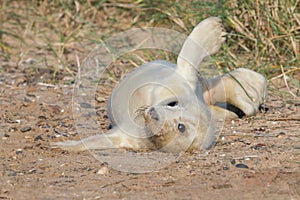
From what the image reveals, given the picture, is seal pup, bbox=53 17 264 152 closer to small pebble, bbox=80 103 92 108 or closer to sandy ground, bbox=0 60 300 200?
sandy ground, bbox=0 60 300 200

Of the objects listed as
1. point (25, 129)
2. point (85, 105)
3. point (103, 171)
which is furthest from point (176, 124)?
point (85, 105)

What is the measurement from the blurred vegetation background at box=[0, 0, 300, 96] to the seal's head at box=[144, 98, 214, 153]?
1.24 metres

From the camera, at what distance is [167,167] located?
3.09 meters

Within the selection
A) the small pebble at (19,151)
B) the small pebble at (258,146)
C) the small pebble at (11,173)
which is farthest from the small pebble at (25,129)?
the small pebble at (258,146)

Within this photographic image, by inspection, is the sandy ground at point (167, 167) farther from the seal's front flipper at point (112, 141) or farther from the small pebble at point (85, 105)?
the small pebble at point (85, 105)

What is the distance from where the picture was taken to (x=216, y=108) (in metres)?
3.83

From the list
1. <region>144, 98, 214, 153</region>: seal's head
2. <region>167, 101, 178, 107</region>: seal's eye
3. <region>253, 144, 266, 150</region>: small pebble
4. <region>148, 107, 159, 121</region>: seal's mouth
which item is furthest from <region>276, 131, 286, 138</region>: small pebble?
<region>148, 107, 159, 121</region>: seal's mouth

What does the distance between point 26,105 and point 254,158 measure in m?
1.75

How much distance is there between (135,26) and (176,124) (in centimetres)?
279

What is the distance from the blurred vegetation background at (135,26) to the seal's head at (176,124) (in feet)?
4.07

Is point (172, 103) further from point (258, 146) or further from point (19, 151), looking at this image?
point (19, 151)

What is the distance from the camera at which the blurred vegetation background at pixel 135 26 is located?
4.70m

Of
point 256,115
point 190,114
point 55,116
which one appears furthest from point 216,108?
point 55,116

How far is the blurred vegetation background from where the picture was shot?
4695 millimetres
